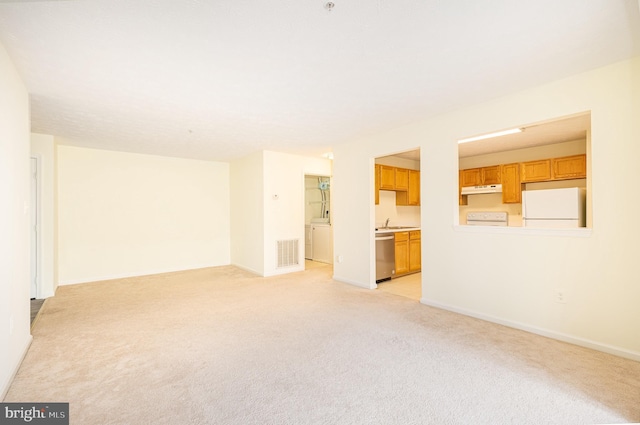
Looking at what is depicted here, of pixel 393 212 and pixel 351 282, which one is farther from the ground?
pixel 393 212

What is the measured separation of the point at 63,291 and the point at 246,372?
429 cm

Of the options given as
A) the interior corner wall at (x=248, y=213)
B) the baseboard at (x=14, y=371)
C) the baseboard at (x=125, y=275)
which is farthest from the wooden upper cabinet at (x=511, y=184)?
the baseboard at (x=14, y=371)

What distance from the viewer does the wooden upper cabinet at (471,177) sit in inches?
232

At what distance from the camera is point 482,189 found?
5.66m

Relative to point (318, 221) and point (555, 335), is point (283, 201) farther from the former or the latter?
point (555, 335)

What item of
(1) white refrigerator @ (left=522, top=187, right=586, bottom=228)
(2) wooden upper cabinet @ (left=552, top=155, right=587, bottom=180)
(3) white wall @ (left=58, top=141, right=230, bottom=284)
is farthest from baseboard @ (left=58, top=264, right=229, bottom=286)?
(2) wooden upper cabinet @ (left=552, top=155, right=587, bottom=180)

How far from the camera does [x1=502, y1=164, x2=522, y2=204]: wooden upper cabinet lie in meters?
5.33

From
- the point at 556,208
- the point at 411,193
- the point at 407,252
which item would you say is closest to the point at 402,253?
the point at 407,252

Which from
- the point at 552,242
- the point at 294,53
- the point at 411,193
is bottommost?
the point at 552,242

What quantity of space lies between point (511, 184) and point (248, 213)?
5.20m

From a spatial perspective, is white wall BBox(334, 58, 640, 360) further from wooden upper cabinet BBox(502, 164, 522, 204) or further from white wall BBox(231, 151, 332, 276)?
wooden upper cabinet BBox(502, 164, 522, 204)

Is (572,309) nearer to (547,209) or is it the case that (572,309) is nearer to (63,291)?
(547,209)

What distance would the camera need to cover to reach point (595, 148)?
8.33 feet

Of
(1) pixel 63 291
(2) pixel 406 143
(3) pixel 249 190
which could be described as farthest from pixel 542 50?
(1) pixel 63 291
